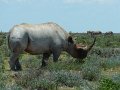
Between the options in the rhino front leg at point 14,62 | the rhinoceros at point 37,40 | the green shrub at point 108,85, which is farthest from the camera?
the rhino front leg at point 14,62

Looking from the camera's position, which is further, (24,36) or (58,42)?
(58,42)

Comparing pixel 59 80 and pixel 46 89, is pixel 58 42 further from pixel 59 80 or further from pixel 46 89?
pixel 46 89

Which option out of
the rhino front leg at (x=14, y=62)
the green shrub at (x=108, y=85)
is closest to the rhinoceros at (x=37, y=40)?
the rhino front leg at (x=14, y=62)

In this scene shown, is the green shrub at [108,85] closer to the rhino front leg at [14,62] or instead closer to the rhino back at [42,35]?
the rhino back at [42,35]

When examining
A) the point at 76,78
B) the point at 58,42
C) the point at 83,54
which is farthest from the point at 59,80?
the point at 83,54

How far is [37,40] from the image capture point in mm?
21031

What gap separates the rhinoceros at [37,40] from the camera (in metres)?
20.5

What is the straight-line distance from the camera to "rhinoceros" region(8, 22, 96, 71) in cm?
→ 2048

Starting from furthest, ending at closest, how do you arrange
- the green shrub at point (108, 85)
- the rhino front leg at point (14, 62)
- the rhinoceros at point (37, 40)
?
the rhino front leg at point (14, 62) < the rhinoceros at point (37, 40) < the green shrub at point (108, 85)

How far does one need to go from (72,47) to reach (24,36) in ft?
10.9

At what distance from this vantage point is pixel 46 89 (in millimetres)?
13672

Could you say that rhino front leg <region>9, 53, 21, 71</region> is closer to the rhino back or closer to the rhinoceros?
the rhinoceros

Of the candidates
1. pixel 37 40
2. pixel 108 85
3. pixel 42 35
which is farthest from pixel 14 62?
pixel 108 85

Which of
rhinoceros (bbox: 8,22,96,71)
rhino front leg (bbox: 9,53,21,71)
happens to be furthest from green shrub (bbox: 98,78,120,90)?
rhino front leg (bbox: 9,53,21,71)
